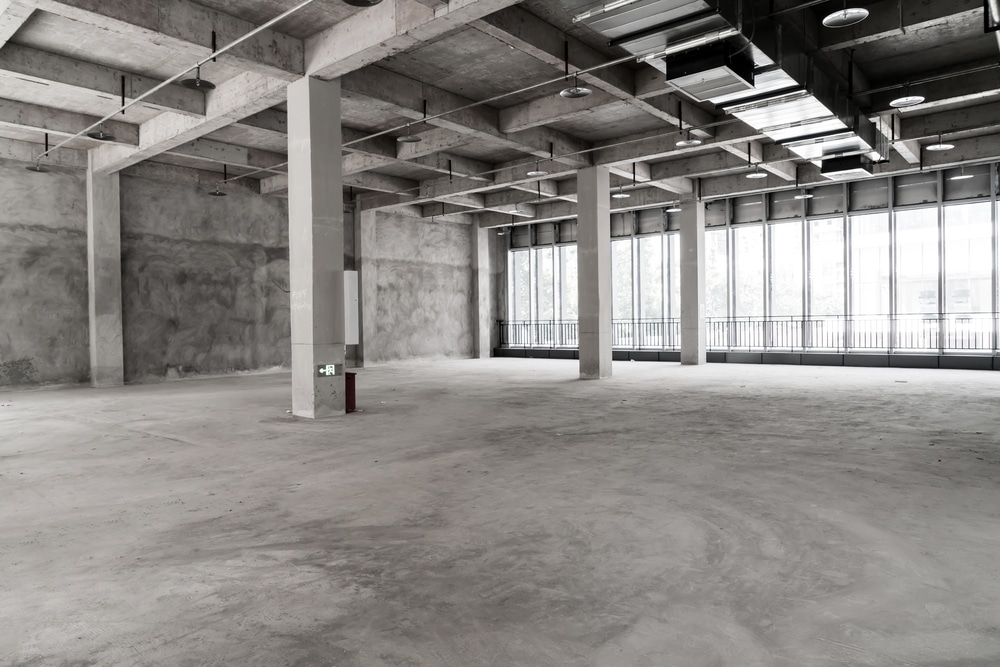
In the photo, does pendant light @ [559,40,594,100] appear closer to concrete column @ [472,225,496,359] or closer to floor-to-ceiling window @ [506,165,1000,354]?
floor-to-ceiling window @ [506,165,1000,354]

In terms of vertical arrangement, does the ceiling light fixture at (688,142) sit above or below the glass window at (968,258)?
above

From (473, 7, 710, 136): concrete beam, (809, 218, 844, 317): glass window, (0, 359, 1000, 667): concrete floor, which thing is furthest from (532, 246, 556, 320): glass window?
(0, 359, 1000, 667): concrete floor

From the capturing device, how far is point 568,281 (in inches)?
1205

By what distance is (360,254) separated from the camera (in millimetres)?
25344

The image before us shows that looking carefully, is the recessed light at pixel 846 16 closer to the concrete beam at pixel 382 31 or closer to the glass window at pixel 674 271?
the concrete beam at pixel 382 31

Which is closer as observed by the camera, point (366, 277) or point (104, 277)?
point (104, 277)

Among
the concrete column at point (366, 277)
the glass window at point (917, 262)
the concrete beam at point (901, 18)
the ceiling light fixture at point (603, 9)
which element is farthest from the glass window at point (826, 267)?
the ceiling light fixture at point (603, 9)

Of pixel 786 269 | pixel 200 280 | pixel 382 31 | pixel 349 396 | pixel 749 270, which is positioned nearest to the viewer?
pixel 382 31

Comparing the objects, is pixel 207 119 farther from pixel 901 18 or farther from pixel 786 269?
pixel 786 269

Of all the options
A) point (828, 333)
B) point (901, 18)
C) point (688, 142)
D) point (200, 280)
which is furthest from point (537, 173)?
point (828, 333)

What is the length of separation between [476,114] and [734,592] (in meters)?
13.6

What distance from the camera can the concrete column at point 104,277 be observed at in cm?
1806

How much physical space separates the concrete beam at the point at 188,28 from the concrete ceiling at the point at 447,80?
27 mm

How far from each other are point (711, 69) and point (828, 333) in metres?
17.3
